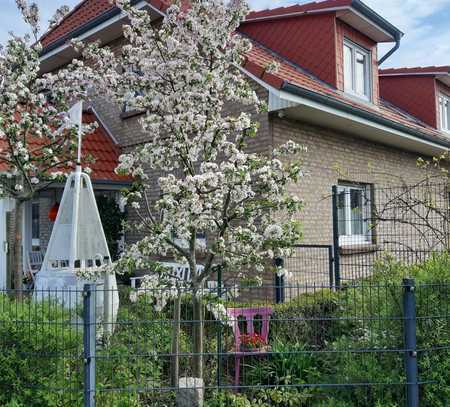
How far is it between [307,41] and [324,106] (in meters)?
3.21

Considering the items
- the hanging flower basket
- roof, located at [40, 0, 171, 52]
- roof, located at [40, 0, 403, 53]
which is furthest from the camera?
roof, located at [40, 0, 171, 52]

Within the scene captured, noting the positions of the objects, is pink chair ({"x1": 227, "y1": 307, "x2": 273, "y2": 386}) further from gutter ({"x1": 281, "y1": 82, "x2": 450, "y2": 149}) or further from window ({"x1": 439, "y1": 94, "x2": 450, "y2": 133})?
window ({"x1": 439, "y1": 94, "x2": 450, "y2": 133})

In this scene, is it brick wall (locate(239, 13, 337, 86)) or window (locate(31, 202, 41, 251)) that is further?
window (locate(31, 202, 41, 251))

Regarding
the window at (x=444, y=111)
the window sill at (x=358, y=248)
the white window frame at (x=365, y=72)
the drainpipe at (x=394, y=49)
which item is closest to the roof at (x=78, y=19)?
the white window frame at (x=365, y=72)

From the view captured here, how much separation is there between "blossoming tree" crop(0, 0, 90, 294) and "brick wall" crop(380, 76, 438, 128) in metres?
10.7

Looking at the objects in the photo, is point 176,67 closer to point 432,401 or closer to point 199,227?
point 199,227

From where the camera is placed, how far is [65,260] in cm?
730

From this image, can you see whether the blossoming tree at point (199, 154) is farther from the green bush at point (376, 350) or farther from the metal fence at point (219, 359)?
the green bush at point (376, 350)

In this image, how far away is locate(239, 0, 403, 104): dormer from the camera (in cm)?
1153

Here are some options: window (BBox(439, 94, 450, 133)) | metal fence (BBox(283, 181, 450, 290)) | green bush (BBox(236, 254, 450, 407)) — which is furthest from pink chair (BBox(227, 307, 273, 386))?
window (BBox(439, 94, 450, 133))

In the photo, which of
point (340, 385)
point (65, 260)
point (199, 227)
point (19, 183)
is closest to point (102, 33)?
point (19, 183)

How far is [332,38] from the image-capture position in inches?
454

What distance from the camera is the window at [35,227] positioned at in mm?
15038

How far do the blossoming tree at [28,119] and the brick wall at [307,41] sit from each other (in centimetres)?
513
